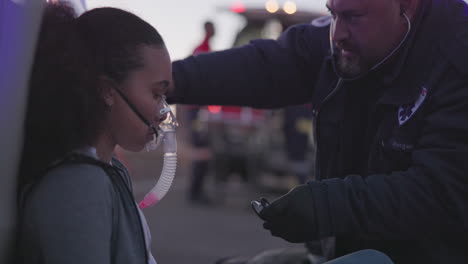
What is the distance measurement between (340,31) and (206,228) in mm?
4096

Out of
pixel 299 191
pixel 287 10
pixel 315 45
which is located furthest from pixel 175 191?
pixel 299 191

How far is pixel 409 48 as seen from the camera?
1.98 meters

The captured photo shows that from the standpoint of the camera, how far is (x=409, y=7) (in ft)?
6.86

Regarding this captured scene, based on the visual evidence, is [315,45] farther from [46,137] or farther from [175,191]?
[175,191]

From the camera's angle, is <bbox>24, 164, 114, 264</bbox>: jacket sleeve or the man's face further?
the man's face

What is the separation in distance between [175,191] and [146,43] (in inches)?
263

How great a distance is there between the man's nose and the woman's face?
635 mm

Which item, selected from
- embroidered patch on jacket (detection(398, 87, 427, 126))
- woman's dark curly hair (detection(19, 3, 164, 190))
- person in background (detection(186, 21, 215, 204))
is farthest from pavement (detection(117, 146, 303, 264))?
woman's dark curly hair (detection(19, 3, 164, 190))

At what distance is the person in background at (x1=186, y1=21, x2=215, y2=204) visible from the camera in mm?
7207

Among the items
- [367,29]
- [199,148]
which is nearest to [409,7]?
[367,29]

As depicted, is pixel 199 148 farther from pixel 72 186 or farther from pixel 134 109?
pixel 72 186

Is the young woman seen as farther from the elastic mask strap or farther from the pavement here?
the pavement

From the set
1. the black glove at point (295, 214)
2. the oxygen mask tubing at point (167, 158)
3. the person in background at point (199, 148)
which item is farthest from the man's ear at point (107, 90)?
the person in background at point (199, 148)

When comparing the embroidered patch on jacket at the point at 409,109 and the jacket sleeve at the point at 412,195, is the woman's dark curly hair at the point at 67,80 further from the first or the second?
the embroidered patch on jacket at the point at 409,109
